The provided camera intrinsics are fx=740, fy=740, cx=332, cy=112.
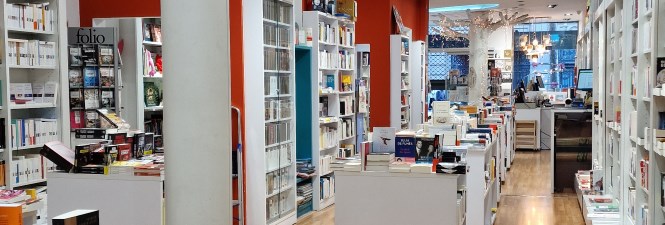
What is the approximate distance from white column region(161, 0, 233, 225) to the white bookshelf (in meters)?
5.27

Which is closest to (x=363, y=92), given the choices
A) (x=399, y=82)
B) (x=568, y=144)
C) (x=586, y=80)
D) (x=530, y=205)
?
(x=399, y=82)

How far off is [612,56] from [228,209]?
18.6 feet

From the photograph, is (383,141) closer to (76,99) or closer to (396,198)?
(396,198)

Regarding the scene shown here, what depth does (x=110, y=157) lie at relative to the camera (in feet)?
18.5

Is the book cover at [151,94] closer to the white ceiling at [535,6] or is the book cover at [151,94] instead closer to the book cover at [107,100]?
the book cover at [107,100]

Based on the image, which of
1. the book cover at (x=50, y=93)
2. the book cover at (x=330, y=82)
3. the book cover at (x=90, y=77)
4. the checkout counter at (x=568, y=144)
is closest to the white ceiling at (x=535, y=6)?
the checkout counter at (x=568, y=144)

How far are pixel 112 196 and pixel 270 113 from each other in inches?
99.4

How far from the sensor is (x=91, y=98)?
8.23 metres

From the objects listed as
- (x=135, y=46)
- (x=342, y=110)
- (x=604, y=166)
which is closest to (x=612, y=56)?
(x=604, y=166)

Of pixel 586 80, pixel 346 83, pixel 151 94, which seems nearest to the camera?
pixel 151 94

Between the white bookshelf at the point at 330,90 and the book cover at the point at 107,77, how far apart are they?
2.34 metres

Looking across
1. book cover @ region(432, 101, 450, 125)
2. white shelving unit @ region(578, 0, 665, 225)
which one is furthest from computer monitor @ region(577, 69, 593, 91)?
book cover @ region(432, 101, 450, 125)

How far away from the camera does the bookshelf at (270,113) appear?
7.42 m

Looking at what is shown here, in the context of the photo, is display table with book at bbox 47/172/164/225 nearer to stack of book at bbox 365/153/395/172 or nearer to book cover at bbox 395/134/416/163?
stack of book at bbox 365/153/395/172
